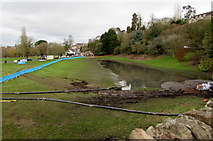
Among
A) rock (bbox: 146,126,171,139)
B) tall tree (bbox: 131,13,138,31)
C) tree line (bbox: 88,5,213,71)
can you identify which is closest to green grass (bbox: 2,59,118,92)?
rock (bbox: 146,126,171,139)

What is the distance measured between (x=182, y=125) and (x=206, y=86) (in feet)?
46.4

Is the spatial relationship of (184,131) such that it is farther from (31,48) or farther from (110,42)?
(110,42)

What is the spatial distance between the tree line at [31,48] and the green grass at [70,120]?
46.8 metres

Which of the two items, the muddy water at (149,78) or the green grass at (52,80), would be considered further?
the muddy water at (149,78)

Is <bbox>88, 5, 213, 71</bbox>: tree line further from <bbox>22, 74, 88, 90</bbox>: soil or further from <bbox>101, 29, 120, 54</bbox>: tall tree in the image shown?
<bbox>22, 74, 88, 90</bbox>: soil

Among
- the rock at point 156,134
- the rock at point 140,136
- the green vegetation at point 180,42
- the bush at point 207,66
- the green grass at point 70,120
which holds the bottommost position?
the green grass at point 70,120

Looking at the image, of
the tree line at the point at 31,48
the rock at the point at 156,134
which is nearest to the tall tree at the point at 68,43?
the tree line at the point at 31,48

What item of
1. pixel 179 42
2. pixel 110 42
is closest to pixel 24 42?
pixel 110 42

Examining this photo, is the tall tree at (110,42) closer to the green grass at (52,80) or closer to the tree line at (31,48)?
the tree line at (31,48)

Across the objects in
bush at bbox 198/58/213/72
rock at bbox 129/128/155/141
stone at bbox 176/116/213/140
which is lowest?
rock at bbox 129/128/155/141

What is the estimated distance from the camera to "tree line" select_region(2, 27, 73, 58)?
4888cm

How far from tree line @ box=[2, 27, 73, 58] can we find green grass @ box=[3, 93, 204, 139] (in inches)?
1841

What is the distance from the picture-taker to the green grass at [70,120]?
681 centimetres

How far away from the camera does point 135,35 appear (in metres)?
68.5
